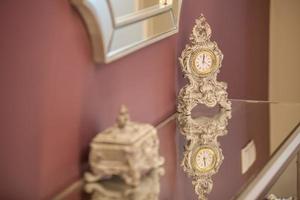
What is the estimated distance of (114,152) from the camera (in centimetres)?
130

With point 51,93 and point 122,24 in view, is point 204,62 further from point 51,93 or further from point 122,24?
point 51,93

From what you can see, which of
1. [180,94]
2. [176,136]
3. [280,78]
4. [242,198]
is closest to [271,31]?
[280,78]

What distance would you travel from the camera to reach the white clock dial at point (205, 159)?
190 cm

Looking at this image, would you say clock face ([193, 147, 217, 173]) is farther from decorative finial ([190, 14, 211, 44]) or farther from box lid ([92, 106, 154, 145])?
box lid ([92, 106, 154, 145])

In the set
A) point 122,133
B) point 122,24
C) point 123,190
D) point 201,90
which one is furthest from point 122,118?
point 201,90

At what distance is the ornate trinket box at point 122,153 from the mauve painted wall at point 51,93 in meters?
0.07

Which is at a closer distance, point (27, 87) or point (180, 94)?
point (27, 87)

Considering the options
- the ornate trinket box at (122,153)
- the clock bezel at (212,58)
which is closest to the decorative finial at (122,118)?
the ornate trinket box at (122,153)

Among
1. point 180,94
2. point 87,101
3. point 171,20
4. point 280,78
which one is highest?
point 171,20

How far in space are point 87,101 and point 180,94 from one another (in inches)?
30.2

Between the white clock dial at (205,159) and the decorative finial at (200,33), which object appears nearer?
the white clock dial at (205,159)

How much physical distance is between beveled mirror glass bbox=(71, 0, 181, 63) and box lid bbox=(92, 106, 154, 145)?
194 millimetres

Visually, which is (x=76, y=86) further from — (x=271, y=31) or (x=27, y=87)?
(x=271, y=31)

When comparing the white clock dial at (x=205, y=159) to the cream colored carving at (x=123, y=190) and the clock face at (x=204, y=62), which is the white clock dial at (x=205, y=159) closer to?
the clock face at (x=204, y=62)
